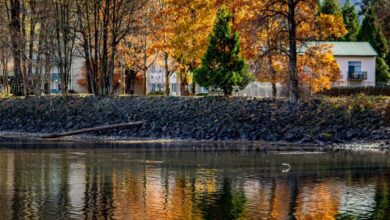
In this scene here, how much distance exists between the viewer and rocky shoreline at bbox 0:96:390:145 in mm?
42875

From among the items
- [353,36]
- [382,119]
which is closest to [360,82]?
[353,36]

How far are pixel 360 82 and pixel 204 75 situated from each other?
138 ft

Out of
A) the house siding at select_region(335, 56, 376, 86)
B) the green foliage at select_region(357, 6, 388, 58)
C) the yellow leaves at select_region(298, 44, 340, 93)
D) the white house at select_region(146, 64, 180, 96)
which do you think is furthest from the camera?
the white house at select_region(146, 64, 180, 96)

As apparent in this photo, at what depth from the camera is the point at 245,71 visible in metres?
50.3

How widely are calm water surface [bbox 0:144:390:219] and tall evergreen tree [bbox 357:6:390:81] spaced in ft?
190

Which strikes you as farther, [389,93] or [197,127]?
[389,93]

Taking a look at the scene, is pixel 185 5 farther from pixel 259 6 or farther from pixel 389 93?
pixel 389 93

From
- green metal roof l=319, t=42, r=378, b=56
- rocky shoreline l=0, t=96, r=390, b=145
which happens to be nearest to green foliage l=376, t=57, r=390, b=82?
green metal roof l=319, t=42, r=378, b=56

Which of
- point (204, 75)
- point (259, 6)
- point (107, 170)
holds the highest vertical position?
point (259, 6)

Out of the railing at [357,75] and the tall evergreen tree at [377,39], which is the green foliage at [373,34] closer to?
the tall evergreen tree at [377,39]

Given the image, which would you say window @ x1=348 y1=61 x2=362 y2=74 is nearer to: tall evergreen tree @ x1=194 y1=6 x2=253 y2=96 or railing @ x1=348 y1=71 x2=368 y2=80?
railing @ x1=348 y1=71 x2=368 y2=80

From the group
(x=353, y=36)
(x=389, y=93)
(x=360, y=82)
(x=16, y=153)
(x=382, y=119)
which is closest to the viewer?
(x=16, y=153)

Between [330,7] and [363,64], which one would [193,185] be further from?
[330,7]

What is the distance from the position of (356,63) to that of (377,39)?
26.8 feet
